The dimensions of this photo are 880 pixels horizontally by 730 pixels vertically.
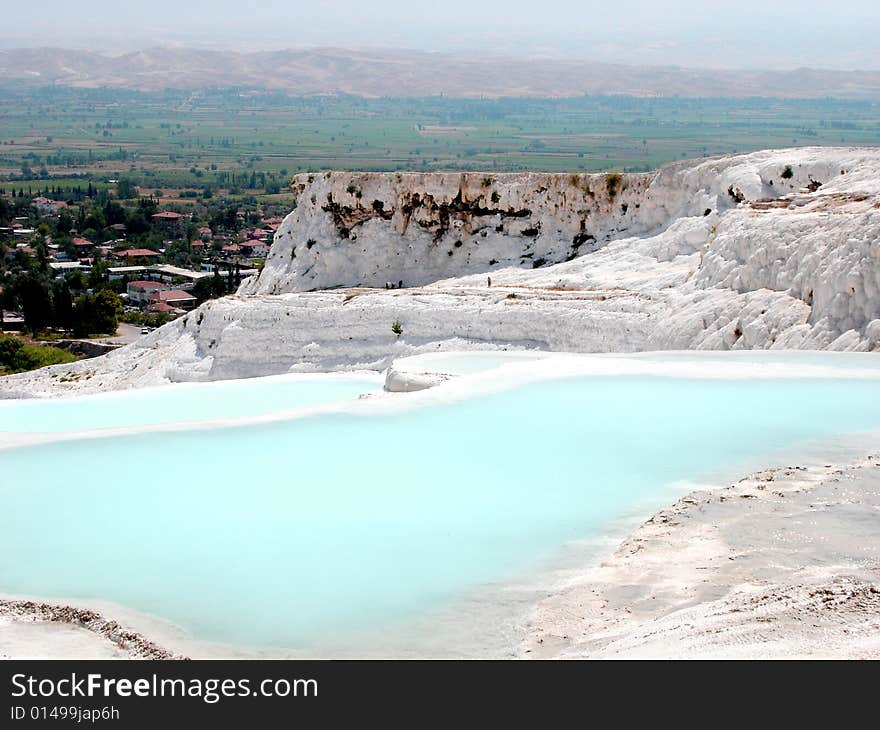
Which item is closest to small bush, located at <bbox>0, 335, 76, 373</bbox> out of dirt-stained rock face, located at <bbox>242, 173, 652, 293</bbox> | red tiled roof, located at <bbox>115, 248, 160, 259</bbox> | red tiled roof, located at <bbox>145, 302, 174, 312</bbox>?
dirt-stained rock face, located at <bbox>242, 173, 652, 293</bbox>

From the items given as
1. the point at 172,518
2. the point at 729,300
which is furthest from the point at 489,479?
the point at 729,300

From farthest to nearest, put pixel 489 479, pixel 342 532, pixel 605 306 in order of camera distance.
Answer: pixel 605 306, pixel 489 479, pixel 342 532

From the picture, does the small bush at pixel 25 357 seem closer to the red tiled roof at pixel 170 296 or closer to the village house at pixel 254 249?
the red tiled roof at pixel 170 296

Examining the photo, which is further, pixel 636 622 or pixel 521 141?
pixel 521 141

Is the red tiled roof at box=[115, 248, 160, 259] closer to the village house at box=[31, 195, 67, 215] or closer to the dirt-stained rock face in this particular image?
the village house at box=[31, 195, 67, 215]

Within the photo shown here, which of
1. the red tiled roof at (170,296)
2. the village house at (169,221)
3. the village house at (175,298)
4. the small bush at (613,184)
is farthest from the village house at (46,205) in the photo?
the small bush at (613,184)
